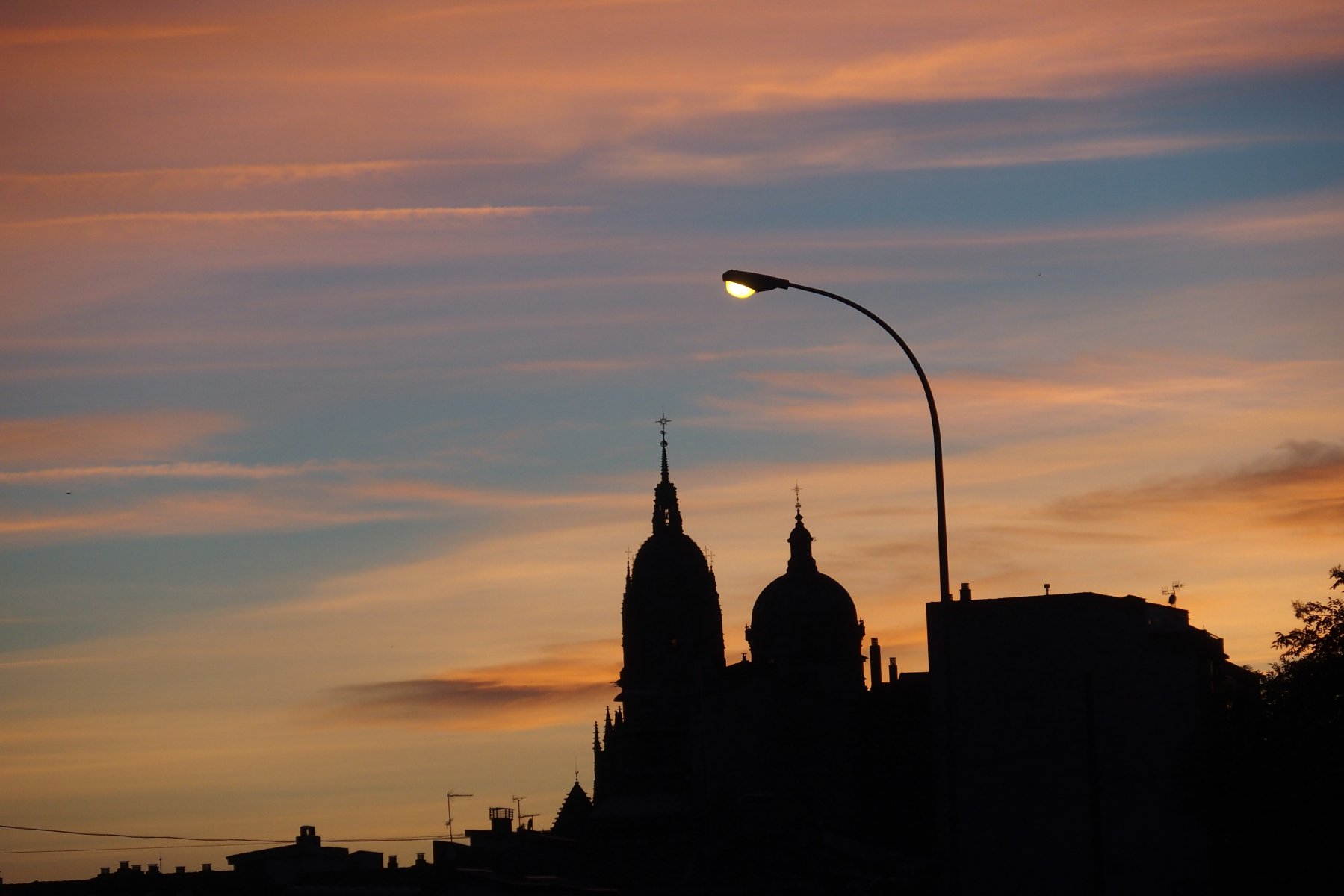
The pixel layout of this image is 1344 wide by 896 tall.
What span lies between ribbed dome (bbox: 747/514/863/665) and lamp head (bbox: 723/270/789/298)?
104576mm

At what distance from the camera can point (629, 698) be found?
15575 centimetres

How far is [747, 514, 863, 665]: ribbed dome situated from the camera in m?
135

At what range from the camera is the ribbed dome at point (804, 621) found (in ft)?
443

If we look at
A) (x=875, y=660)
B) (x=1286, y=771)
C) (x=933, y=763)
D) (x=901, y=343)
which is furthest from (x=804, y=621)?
(x=901, y=343)

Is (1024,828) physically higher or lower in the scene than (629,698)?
lower

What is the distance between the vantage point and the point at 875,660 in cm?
13825

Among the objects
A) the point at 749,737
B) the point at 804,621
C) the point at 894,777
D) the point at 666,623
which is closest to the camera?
the point at 894,777

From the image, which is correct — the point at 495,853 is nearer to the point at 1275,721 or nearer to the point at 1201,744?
the point at 1201,744

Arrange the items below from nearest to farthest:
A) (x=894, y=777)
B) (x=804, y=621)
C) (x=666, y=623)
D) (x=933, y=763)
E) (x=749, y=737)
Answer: (x=933, y=763) → (x=894, y=777) → (x=749, y=737) → (x=804, y=621) → (x=666, y=623)

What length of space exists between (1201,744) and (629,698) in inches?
3565

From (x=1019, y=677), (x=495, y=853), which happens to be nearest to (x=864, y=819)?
(x=495, y=853)

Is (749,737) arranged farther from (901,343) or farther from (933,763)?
(901,343)

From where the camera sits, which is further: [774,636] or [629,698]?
[629,698]

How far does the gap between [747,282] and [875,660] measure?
367 feet
